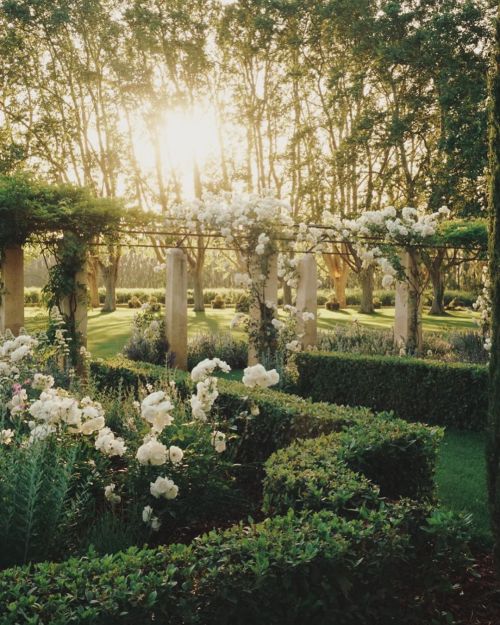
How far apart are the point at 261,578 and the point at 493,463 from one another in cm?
195

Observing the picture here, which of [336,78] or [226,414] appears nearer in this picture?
[226,414]

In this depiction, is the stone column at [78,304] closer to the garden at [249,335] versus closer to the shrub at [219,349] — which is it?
the garden at [249,335]

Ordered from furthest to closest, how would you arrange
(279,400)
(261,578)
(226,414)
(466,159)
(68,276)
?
(466,159) → (68,276) → (226,414) → (279,400) → (261,578)

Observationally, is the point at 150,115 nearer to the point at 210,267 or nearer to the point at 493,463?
the point at 210,267

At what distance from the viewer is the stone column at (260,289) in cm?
1077

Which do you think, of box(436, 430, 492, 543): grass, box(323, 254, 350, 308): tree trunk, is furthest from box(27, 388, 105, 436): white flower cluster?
Answer: box(323, 254, 350, 308): tree trunk

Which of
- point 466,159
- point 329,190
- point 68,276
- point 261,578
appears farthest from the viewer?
point 329,190

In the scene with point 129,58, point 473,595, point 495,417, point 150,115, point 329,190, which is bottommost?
point 473,595

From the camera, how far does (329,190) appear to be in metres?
23.8

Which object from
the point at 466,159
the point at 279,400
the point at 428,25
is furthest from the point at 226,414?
the point at 428,25

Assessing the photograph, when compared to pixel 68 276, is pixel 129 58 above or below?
above

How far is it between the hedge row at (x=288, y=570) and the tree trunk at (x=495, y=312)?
0.67 m

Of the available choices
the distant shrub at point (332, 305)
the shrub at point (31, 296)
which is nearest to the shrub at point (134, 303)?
the shrub at point (31, 296)

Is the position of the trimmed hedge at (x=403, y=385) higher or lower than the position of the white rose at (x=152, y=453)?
lower
